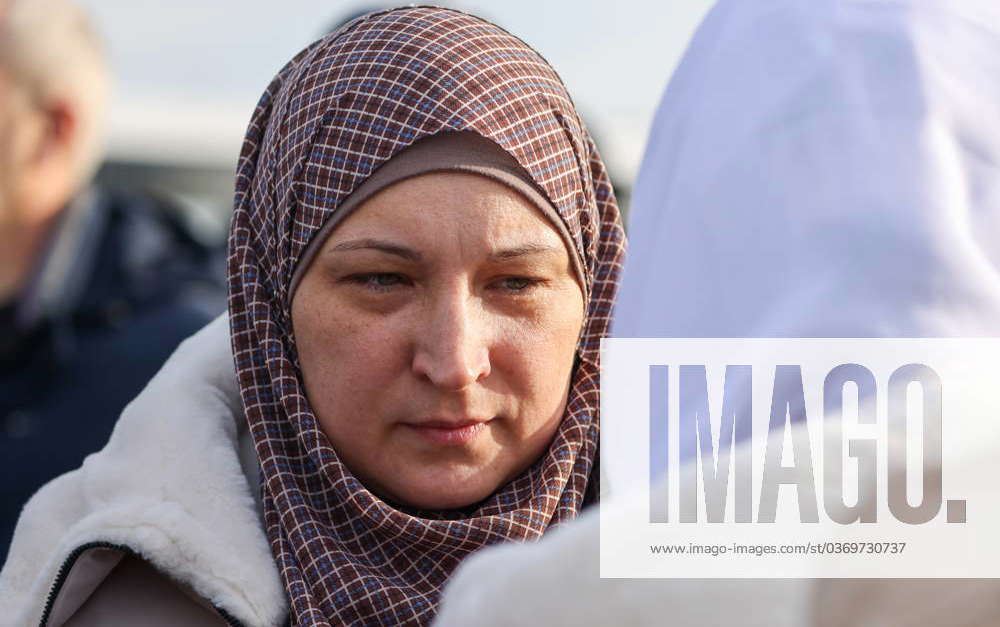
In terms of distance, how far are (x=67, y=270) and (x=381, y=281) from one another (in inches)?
85.8

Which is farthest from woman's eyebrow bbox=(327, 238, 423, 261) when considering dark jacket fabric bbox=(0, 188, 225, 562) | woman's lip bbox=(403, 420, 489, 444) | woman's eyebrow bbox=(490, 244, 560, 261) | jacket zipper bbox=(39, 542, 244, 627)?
dark jacket fabric bbox=(0, 188, 225, 562)

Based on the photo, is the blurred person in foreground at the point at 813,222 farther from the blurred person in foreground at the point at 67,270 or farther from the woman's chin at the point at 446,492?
the blurred person in foreground at the point at 67,270

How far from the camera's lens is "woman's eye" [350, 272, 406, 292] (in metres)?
2.13

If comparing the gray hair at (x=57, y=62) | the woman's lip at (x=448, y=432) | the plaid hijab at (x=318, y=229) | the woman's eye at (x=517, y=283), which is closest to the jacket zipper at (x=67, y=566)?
the plaid hijab at (x=318, y=229)

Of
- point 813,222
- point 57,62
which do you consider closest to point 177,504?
point 813,222

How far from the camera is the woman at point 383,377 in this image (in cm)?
210

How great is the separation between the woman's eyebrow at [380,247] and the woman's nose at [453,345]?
8cm

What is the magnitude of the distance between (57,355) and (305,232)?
1802 millimetres

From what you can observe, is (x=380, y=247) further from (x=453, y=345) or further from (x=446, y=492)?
(x=446, y=492)

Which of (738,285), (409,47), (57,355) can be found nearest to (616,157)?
(57,355)

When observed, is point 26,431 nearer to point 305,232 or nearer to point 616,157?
point 305,232

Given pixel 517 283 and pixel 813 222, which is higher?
pixel 813 222

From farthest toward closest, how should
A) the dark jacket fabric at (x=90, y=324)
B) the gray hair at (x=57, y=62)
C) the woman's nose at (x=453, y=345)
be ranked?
1. the gray hair at (x=57, y=62)
2. the dark jacket fabric at (x=90, y=324)
3. the woman's nose at (x=453, y=345)

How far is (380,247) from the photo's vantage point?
2121 millimetres
